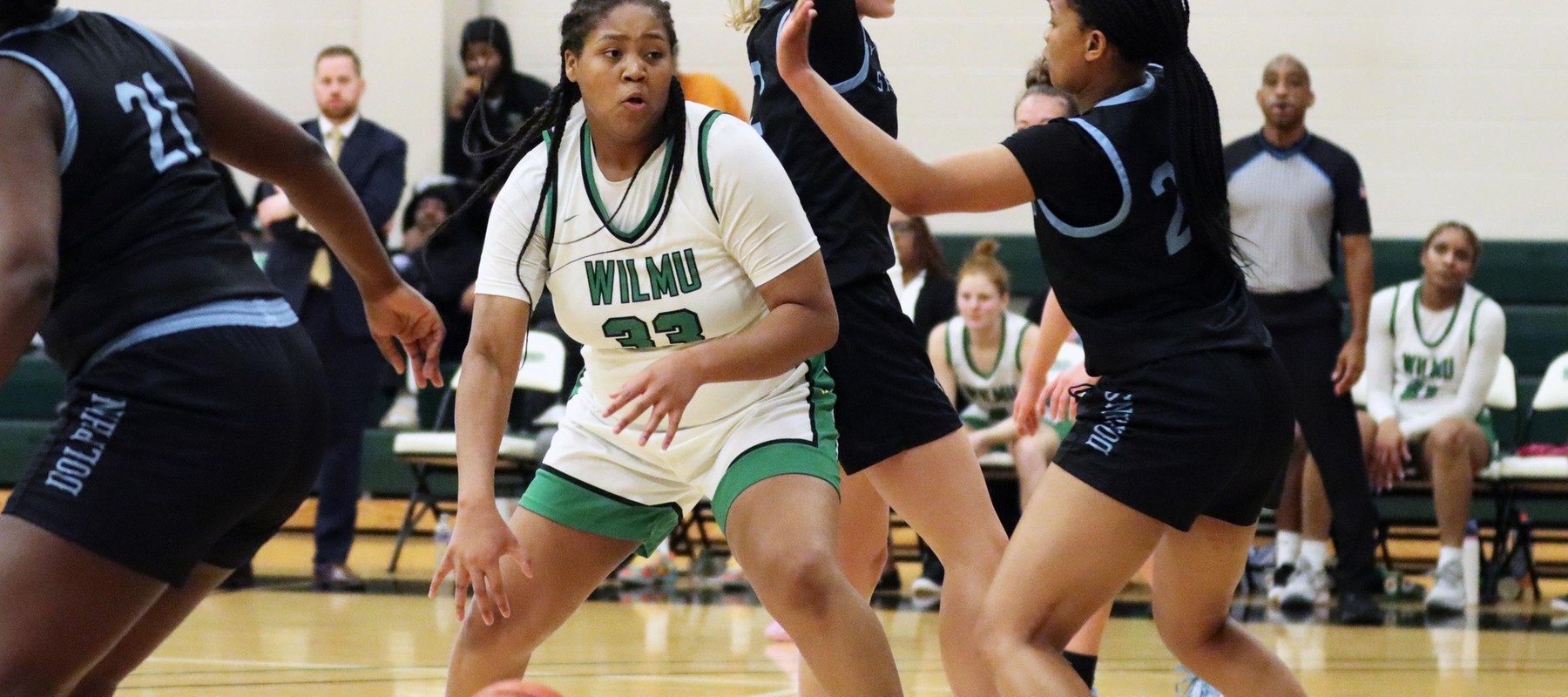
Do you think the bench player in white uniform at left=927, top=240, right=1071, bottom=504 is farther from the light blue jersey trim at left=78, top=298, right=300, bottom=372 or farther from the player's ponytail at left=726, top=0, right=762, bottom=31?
the light blue jersey trim at left=78, top=298, right=300, bottom=372

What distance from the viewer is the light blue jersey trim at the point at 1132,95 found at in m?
3.19

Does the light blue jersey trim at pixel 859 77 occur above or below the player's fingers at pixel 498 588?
above

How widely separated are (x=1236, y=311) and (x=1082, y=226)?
330mm

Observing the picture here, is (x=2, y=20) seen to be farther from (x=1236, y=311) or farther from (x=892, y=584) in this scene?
(x=892, y=584)

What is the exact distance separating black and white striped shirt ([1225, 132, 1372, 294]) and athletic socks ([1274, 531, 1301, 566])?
3.79 ft

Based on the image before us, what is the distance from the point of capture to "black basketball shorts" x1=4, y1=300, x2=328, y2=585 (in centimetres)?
245

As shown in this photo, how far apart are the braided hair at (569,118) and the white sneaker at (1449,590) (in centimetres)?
523

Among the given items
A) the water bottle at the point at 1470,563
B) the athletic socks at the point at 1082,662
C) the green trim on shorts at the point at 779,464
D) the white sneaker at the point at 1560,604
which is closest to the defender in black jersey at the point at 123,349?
the green trim on shorts at the point at 779,464

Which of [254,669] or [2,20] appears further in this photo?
[254,669]

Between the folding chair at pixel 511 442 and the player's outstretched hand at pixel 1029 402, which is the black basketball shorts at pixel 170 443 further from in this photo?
the folding chair at pixel 511 442

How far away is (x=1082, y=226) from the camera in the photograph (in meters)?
3.16

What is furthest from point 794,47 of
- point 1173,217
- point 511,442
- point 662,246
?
point 511,442

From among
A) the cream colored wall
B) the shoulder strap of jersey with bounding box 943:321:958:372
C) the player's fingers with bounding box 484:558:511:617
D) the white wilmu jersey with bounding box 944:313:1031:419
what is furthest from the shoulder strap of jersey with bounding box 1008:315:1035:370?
the player's fingers with bounding box 484:558:511:617

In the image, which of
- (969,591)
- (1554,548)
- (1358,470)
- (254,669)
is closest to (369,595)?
(254,669)
